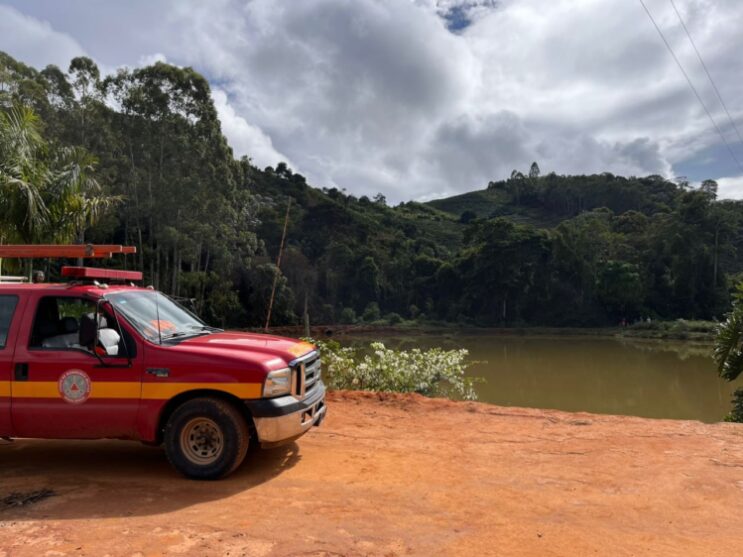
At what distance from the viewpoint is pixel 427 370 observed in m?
12.4

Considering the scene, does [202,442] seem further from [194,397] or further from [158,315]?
[158,315]

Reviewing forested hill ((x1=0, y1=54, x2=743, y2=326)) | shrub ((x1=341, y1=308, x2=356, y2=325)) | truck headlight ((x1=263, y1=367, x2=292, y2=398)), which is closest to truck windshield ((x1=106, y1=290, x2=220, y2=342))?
truck headlight ((x1=263, y1=367, x2=292, y2=398))

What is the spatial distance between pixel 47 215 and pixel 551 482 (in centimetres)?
1138

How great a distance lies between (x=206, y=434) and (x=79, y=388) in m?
1.27

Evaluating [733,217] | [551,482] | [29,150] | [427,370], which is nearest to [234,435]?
[551,482]

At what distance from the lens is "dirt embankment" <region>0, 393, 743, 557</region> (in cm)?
405

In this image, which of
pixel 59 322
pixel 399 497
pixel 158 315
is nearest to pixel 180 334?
pixel 158 315

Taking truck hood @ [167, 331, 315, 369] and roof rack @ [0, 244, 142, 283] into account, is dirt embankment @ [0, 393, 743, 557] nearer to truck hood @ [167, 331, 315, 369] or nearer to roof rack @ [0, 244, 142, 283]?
truck hood @ [167, 331, 315, 369]

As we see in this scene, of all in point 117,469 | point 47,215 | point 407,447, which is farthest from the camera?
point 47,215

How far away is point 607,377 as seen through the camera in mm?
25453

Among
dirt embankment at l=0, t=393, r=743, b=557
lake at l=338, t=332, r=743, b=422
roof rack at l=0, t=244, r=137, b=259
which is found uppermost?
roof rack at l=0, t=244, r=137, b=259

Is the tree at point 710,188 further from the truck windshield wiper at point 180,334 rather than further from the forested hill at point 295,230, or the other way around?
the truck windshield wiper at point 180,334

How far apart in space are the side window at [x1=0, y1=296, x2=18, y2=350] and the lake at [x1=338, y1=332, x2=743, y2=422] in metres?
15.0

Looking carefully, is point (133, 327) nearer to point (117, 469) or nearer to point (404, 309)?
point (117, 469)
